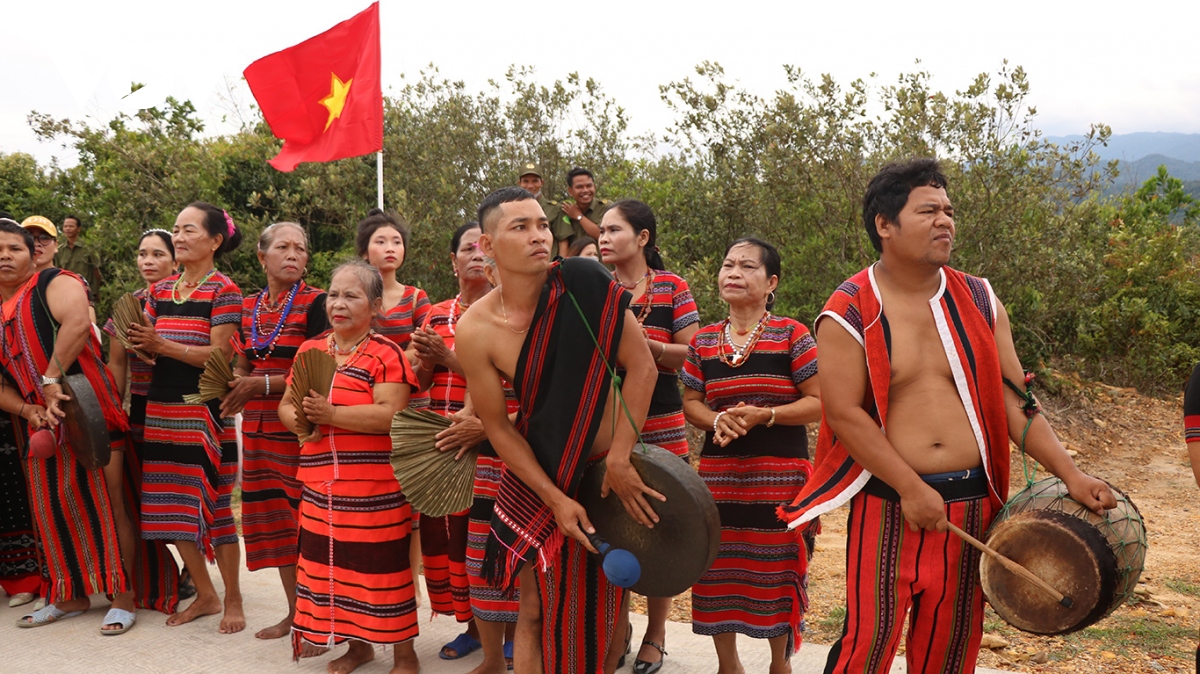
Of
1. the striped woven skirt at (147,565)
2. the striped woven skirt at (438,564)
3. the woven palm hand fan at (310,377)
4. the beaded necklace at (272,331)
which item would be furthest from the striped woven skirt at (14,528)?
the striped woven skirt at (438,564)

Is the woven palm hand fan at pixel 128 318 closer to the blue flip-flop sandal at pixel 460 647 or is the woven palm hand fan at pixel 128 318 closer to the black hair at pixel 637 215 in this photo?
the blue flip-flop sandal at pixel 460 647

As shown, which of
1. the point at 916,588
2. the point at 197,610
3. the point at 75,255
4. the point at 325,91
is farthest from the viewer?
the point at 75,255

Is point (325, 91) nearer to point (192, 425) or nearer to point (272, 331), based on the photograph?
point (272, 331)

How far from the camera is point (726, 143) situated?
916 centimetres

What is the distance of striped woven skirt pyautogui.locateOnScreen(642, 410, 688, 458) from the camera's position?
4.19 m

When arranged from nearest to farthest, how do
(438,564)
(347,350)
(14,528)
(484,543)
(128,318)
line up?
(484,543), (347,350), (438,564), (128,318), (14,528)

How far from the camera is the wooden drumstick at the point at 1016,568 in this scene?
8.90 feet

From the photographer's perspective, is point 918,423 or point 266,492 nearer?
point 918,423

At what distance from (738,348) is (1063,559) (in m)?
1.64

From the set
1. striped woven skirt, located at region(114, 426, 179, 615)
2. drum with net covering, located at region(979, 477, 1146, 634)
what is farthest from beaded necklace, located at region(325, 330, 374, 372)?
drum with net covering, located at region(979, 477, 1146, 634)

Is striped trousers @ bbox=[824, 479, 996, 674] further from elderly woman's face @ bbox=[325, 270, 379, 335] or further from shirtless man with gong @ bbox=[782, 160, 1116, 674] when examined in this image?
elderly woman's face @ bbox=[325, 270, 379, 335]

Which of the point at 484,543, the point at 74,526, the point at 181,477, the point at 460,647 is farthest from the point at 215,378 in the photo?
the point at 460,647

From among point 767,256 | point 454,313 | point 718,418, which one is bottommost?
point 718,418

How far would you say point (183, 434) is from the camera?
513 cm
